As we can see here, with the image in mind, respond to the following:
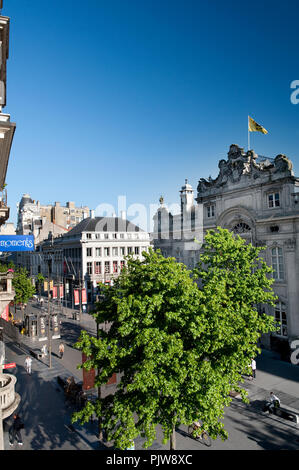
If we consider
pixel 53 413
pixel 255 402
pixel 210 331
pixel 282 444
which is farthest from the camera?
pixel 255 402

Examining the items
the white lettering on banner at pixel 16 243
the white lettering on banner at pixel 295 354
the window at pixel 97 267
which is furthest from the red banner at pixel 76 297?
the white lettering on banner at pixel 16 243

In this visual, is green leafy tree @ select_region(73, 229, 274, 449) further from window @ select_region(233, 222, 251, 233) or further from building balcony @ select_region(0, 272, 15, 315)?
window @ select_region(233, 222, 251, 233)

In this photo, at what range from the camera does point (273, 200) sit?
29141mm

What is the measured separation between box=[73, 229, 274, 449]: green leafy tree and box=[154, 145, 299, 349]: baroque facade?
14.7 m

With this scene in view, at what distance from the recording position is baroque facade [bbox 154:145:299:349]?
89.6 ft

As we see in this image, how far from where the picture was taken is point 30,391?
68.5 ft

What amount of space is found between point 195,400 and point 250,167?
25.2 meters

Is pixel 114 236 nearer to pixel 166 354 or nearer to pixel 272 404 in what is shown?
pixel 272 404

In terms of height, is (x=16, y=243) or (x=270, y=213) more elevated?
(x=270, y=213)

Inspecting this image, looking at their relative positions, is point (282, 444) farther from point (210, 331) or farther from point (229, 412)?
point (210, 331)

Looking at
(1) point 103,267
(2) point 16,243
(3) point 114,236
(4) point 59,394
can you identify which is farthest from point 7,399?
(3) point 114,236

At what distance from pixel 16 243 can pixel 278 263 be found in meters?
23.1

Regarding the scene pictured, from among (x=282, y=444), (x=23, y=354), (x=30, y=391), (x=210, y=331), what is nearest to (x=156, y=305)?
(x=210, y=331)
